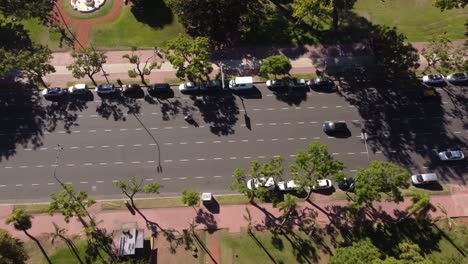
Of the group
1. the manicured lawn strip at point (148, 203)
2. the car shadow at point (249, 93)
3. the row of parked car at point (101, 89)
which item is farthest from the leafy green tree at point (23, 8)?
the car shadow at point (249, 93)

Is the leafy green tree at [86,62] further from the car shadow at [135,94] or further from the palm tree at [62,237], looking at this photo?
the palm tree at [62,237]

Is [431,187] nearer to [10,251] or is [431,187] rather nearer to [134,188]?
[134,188]

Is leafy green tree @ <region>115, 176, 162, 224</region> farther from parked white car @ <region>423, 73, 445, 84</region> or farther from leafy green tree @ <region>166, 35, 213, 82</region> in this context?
parked white car @ <region>423, 73, 445, 84</region>

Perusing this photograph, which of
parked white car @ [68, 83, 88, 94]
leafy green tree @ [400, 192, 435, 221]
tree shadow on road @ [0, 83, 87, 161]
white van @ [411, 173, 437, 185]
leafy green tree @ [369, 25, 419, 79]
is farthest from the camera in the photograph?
parked white car @ [68, 83, 88, 94]

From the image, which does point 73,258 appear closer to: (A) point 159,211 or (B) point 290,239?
(A) point 159,211

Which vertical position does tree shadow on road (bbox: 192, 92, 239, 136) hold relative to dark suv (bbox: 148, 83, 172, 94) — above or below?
below

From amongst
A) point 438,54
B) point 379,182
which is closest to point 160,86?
point 379,182

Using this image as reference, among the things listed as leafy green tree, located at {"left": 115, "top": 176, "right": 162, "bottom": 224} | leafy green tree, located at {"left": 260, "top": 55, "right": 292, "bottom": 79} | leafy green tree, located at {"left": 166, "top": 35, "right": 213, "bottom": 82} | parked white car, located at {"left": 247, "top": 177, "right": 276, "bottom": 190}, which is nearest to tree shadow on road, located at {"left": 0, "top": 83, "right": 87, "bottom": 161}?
leafy green tree, located at {"left": 115, "top": 176, "right": 162, "bottom": 224}
